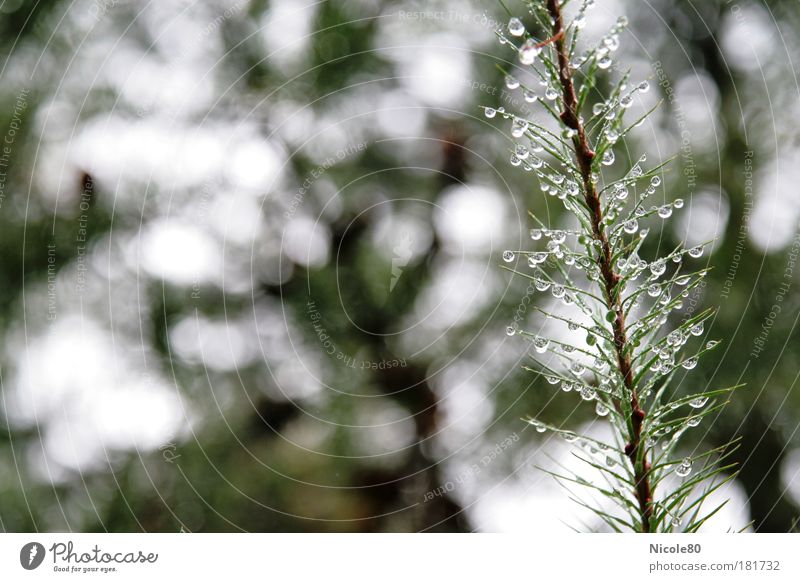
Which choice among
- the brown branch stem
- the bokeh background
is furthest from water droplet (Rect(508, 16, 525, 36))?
the bokeh background

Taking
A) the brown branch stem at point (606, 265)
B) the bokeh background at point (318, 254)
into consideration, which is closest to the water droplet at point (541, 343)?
the brown branch stem at point (606, 265)

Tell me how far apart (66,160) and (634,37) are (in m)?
0.88

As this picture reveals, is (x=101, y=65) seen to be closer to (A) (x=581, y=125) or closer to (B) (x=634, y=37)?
(B) (x=634, y=37)

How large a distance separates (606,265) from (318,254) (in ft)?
2.86

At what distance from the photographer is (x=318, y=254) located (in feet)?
3.50

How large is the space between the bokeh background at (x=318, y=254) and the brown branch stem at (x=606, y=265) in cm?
72

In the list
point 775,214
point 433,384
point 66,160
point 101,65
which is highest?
point 101,65

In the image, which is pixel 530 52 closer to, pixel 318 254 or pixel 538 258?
pixel 538 258

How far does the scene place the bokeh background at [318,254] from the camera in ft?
3.03

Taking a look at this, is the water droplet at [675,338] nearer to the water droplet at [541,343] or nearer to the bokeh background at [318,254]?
the water droplet at [541,343]

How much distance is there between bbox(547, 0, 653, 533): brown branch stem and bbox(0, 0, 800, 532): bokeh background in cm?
72

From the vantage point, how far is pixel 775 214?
2.90 feet

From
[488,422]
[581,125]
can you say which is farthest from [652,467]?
[488,422]

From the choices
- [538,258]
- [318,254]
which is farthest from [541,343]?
[318,254]
